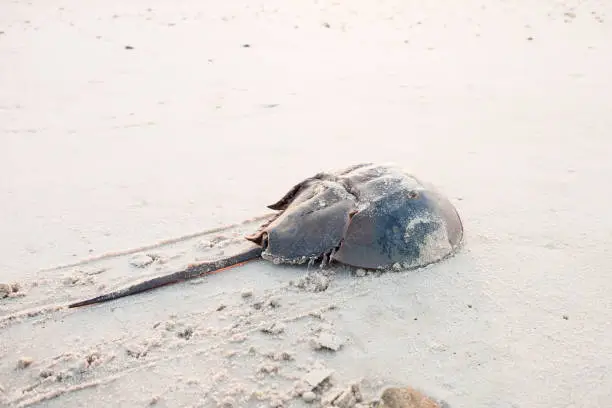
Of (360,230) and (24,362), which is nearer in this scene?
(24,362)

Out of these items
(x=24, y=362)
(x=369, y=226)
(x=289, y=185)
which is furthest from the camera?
(x=289, y=185)

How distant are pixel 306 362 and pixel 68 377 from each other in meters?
0.91

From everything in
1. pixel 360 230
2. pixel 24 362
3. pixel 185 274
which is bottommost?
pixel 24 362

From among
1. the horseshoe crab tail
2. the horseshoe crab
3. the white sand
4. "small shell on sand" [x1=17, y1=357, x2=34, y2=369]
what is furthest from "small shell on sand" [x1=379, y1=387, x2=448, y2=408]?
"small shell on sand" [x1=17, y1=357, x2=34, y2=369]

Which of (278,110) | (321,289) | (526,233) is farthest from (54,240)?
(526,233)

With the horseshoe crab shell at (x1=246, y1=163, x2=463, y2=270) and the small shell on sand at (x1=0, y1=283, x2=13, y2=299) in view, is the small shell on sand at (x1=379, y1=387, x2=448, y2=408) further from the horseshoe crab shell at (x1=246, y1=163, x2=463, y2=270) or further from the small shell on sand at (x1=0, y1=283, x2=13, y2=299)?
the small shell on sand at (x1=0, y1=283, x2=13, y2=299)

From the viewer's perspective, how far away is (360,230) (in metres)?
2.43

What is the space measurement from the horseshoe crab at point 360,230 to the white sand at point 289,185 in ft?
0.26

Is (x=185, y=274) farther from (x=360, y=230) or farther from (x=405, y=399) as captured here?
(x=405, y=399)

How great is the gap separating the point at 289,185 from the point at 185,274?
3.67 feet

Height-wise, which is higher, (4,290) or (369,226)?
(369,226)

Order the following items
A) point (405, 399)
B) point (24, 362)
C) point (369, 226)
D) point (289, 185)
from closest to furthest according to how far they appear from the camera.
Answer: point (405, 399) < point (24, 362) < point (369, 226) < point (289, 185)

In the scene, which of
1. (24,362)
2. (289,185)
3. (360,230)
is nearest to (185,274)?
(24,362)

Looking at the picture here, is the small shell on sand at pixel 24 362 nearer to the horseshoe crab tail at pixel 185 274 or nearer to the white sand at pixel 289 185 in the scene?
the white sand at pixel 289 185
